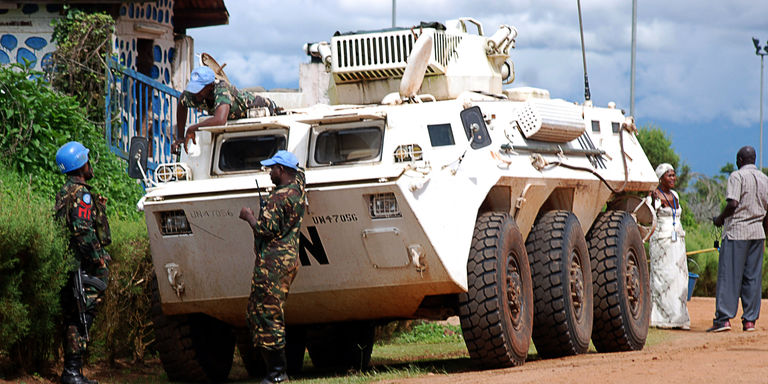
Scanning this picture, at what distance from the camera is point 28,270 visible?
7941 millimetres

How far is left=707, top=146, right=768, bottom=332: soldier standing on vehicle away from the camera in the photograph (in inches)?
486

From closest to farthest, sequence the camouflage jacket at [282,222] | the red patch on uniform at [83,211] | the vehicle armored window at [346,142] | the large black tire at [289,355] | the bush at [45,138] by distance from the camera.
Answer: the camouflage jacket at [282,222] → the red patch on uniform at [83,211] → the vehicle armored window at [346,142] → the large black tire at [289,355] → the bush at [45,138]

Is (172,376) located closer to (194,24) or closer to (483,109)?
(483,109)

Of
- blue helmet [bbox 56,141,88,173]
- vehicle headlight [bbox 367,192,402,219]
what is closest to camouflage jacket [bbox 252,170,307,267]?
vehicle headlight [bbox 367,192,402,219]

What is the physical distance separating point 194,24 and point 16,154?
834 cm

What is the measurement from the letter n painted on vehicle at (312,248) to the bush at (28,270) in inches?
62.5

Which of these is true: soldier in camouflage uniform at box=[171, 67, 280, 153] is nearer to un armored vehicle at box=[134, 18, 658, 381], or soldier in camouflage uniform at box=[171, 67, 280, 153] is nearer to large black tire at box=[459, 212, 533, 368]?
un armored vehicle at box=[134, 18, 658, 381]

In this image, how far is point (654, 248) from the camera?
13.2 m

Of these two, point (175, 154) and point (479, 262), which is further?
point (175, 154)

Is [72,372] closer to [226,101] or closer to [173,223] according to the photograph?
[173,223]

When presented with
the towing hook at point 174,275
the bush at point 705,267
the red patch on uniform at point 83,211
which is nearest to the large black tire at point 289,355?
the towing hook at point 174,275

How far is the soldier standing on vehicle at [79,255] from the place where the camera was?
26.9 feet

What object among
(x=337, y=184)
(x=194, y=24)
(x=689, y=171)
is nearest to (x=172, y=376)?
(x=337, y=184)

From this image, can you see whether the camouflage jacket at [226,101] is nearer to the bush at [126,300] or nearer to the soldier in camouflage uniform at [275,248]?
the soldier in camouflage uniform at [275,248]
